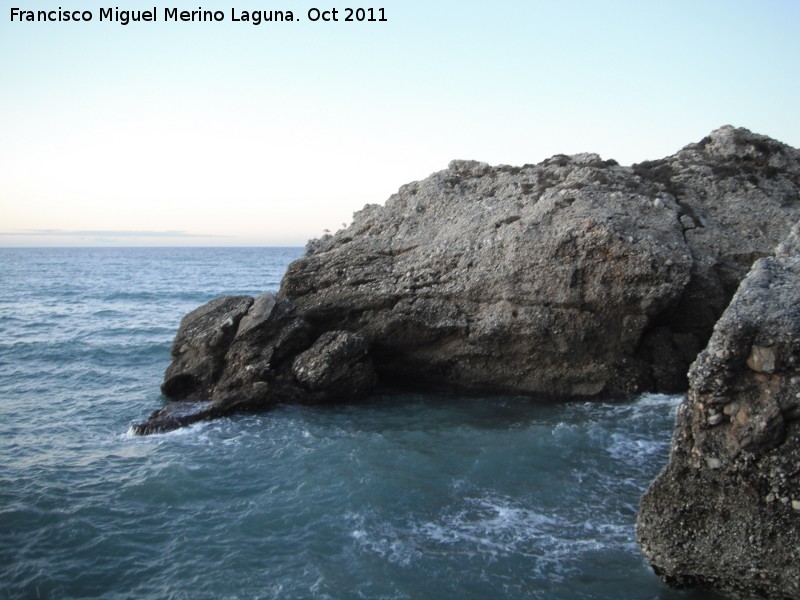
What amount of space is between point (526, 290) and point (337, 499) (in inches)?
313

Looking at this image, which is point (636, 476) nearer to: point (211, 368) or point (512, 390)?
point (512, 390)

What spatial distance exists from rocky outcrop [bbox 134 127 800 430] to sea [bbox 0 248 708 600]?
97cm

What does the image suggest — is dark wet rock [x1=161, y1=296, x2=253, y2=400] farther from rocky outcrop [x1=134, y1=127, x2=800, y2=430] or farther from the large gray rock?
the large gray rock

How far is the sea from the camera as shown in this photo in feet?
31.3

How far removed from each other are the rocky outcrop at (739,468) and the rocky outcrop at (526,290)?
853 centimetres

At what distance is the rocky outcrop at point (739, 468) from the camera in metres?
7.52

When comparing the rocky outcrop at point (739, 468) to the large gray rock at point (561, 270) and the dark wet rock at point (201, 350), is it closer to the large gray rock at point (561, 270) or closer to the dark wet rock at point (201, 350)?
the large gray rock at point (561, 270)

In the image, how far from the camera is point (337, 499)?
12055 mm

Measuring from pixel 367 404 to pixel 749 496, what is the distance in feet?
36.4

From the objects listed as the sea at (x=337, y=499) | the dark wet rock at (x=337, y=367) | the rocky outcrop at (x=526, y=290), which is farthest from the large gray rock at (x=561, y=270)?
the sea at (x=337, y=499)

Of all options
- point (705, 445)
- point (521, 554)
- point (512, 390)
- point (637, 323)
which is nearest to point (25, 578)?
point (521, 554)

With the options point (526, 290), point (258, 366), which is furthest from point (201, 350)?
point (526, 290)

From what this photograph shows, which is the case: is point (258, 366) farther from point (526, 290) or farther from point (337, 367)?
point (526, 290)

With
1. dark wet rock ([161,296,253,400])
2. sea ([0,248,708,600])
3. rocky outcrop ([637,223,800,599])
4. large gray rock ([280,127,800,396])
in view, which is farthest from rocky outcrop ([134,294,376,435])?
rocky outcrop ([637,223,800,599])
